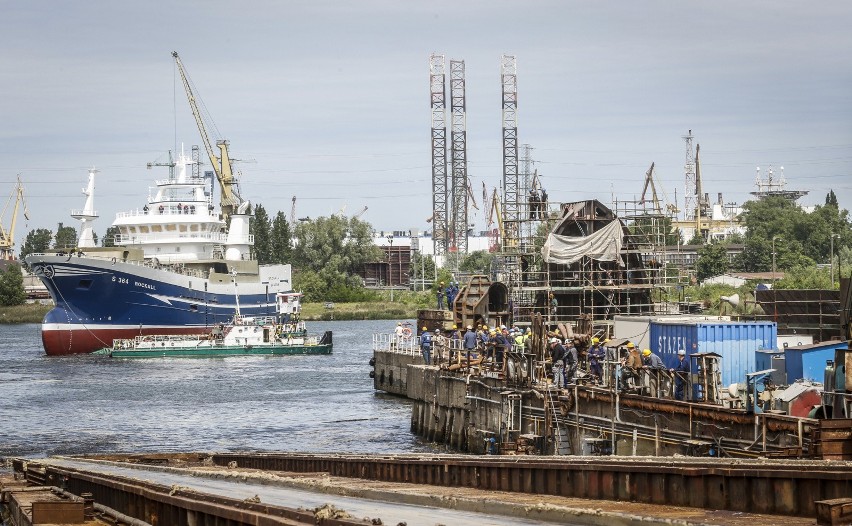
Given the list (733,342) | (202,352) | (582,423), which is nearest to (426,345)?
(733,342)

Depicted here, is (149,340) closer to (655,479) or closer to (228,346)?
(228,346)

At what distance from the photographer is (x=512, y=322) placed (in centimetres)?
5800

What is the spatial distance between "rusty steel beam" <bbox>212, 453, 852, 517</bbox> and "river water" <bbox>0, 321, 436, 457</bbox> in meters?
17.3

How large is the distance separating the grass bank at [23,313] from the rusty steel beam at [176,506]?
151 meters

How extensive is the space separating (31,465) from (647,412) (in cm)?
1327

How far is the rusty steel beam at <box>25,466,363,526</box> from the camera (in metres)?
13.7

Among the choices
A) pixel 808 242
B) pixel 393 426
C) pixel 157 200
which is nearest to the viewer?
pixel 393 426

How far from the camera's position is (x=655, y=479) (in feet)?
55.8

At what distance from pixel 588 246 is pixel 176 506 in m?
40.6

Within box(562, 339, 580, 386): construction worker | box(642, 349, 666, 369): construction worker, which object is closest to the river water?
box(562, 339, 580, 386): construction worker

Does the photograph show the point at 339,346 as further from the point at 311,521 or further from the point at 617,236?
the point at 311,521

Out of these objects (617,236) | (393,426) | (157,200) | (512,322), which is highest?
(157,200)

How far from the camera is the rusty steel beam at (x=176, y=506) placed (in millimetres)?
13688

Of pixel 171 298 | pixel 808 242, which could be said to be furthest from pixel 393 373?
pixel 808 242
